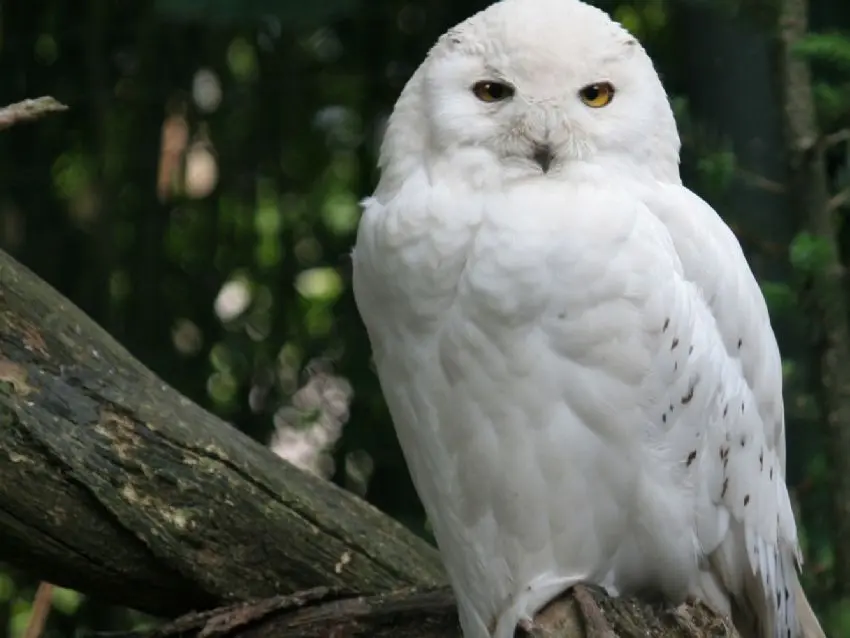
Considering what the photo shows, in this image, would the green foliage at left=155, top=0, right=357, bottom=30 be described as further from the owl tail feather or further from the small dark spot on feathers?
the owl tail feather

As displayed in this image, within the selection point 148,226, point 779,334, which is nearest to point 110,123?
point 148,226

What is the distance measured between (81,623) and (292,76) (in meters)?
1.24

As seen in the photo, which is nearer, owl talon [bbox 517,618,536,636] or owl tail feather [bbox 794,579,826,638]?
owl talon [bbox 517,618,536,636]

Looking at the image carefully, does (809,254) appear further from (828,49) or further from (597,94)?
(597,94)

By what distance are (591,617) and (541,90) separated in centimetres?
59

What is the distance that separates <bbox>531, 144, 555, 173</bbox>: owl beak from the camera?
149 centimetres

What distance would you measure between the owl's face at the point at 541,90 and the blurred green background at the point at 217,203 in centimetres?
112

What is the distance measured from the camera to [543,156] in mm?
1505

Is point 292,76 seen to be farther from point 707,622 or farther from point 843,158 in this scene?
point 707,622

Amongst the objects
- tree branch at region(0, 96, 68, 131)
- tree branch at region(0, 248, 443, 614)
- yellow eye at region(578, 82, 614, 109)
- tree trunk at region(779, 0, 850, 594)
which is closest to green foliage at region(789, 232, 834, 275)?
tree trunk at region(779, 0, 850, 594)

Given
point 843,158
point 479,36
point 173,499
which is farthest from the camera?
point 843,158

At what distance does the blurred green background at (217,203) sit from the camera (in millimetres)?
2695

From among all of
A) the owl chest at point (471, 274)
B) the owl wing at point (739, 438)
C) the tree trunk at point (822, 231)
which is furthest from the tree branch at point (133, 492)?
the tree trunk at point (822, 231)

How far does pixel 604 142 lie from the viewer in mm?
1524
